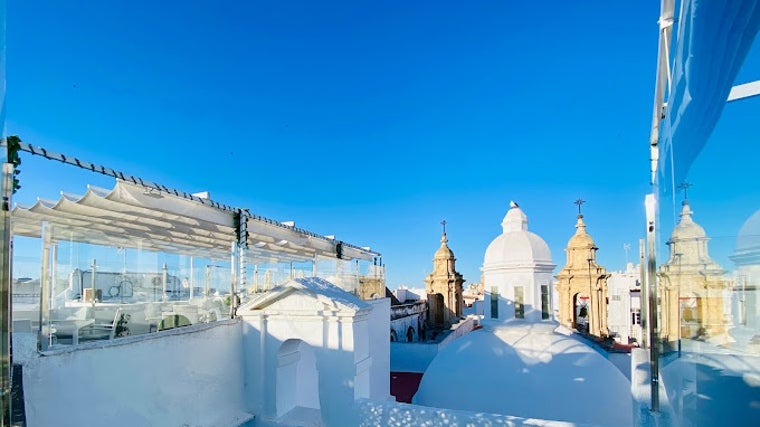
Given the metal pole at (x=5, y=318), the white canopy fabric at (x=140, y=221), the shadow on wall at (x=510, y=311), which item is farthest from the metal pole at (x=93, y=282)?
the shadow on wall at (x=510, y=311)

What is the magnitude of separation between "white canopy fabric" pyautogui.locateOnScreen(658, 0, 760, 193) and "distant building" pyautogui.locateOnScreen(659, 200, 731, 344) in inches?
27.1

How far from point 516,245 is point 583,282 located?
996 centimetres

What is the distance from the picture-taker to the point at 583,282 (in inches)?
794

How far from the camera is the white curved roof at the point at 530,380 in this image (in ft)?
27.9

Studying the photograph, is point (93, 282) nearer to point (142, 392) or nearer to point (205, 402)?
point (142, 392)

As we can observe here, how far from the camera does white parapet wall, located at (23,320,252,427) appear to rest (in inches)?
179

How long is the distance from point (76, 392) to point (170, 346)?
1.49 meters

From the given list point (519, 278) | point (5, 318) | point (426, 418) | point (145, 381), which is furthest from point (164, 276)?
point (519, 278)

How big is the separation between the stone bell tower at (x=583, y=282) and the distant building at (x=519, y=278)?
872 centimetres

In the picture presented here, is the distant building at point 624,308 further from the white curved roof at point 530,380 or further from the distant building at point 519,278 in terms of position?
the white curved roof at point 530,380

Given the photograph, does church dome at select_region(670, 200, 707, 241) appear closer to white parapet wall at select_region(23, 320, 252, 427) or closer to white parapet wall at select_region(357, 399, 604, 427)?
white parapet wall at select_region(357, 399, 604, 427)

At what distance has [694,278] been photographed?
2.88m

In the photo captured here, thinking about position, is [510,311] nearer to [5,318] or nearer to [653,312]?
[653,312]

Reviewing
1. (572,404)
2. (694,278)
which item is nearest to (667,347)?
(694,278)
